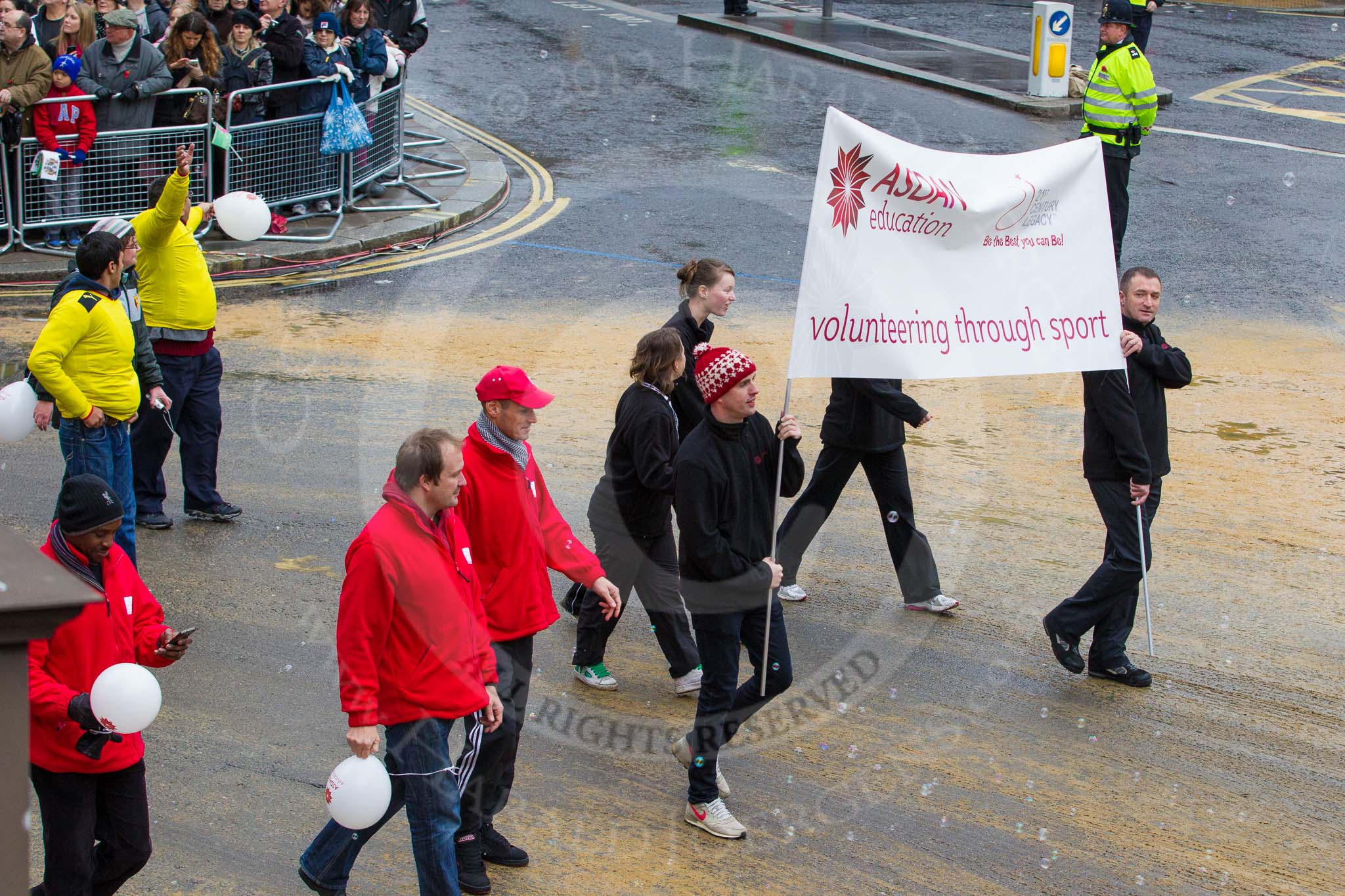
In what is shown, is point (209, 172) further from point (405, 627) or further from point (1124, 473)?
point (405, 627)

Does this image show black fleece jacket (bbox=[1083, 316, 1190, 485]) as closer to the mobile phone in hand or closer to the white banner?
the white banner

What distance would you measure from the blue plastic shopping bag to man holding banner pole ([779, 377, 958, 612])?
291 inches

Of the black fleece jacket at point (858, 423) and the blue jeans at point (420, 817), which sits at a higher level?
the black fleece jacket at point (858, 423)

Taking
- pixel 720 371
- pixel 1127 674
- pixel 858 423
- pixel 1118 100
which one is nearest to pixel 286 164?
pixel 1118 100

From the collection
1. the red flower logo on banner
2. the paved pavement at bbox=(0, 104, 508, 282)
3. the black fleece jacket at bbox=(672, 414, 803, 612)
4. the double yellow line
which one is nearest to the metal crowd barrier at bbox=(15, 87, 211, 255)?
the paved pavement at bbox=(0, 104, 508, 282)

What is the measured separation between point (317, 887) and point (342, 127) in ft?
31.7

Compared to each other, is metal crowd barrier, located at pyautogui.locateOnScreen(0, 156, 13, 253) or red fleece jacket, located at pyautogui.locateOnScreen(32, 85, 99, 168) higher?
red fleece jacket, located at pyautogui.locateOnScreen(32, 85, 99, 168)

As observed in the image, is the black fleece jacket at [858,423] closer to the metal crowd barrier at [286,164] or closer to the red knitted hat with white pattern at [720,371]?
the red knitted hat with white pattern at [720,371]

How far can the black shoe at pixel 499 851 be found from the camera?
4.81 metres

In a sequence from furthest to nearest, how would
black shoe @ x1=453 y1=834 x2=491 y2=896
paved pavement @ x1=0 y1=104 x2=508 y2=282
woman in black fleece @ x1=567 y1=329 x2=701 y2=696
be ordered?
paved pavement @ x1=0 y1=104 x2=508 y2=282 → woman in black fleece @ x1=567 y1=329 x2=701 y2=696 → black shoe @ x1=453 y1=834 x2=491 y2=896

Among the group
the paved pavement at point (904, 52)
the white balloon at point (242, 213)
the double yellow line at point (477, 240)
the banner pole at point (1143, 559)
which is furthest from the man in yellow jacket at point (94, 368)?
the paved pavement at point (904, 52)

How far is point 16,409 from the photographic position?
6250 mm

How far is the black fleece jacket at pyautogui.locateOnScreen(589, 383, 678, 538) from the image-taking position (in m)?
5.80

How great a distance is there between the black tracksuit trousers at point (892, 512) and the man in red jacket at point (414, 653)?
292cm
